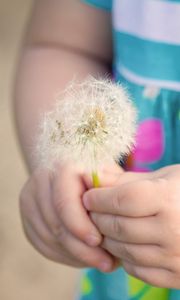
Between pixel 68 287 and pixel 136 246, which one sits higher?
pixel 136 246

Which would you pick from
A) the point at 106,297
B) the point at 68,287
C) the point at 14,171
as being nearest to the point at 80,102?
the point at 106,297

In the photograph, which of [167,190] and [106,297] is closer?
[167,190]

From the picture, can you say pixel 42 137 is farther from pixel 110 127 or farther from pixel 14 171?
pixel 14 171

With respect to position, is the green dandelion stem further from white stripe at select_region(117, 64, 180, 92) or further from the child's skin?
white stripe at select_region(117, 64, 180, 92)

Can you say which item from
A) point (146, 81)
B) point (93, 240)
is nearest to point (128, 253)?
point (93, 240)

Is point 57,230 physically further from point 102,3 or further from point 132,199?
point 102,3

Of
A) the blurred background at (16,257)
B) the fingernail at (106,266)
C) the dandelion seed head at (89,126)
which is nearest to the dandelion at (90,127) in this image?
the dandelion seed head at (89,126)
